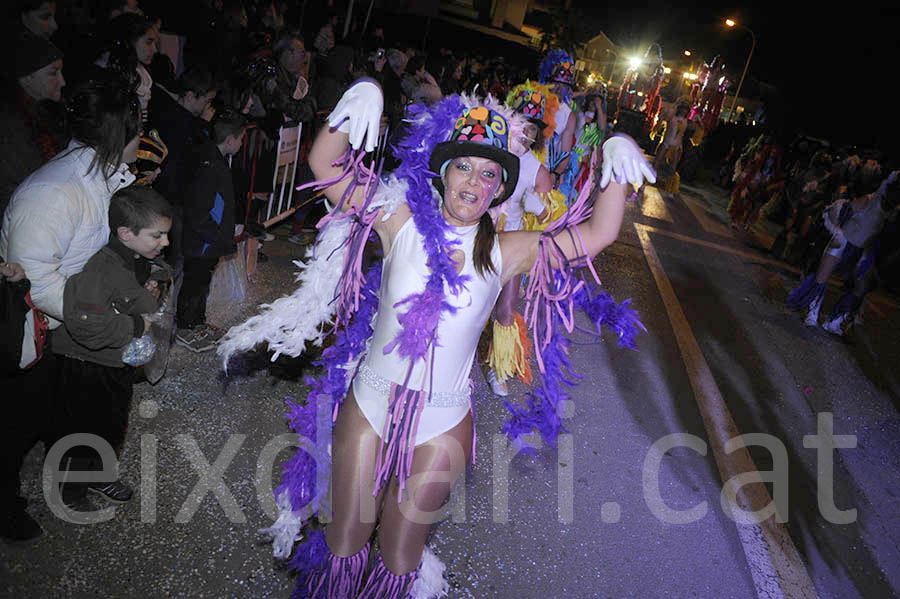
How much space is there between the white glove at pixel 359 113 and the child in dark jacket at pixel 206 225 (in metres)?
2.04

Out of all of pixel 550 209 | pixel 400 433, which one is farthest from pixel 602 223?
pixel 550 209

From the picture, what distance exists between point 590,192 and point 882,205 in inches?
277

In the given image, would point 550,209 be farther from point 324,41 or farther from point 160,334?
point 324,41

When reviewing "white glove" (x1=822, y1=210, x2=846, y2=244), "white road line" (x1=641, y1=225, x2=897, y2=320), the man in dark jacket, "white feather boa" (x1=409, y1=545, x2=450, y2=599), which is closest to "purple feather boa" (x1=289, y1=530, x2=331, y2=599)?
"white feather boa" (x1=409, y1=545, x2=450, y2=599)

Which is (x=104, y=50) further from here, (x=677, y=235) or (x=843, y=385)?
(x=677, y=235)

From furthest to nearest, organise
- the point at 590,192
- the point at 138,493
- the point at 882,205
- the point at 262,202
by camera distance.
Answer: the point at 882,205
the point at 262,202
the point at 138,493
the point at 590,192

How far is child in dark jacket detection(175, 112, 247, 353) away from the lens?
11.9 feet

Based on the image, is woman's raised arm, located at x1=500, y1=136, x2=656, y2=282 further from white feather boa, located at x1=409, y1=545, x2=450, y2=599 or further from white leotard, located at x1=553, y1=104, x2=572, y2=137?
white leotard, located at x1=553, y1=104, x2=572, y2=137

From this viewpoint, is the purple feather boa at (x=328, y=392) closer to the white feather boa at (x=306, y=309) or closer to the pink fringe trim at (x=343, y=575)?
the white feather boa at (x=306, y=309)

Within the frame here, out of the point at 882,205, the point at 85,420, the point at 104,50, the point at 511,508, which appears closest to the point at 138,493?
the point at 85,420

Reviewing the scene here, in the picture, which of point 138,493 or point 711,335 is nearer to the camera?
point 138,493

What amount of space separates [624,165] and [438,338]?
0.96m

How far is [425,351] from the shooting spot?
2.05 meters

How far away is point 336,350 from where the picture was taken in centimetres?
252
